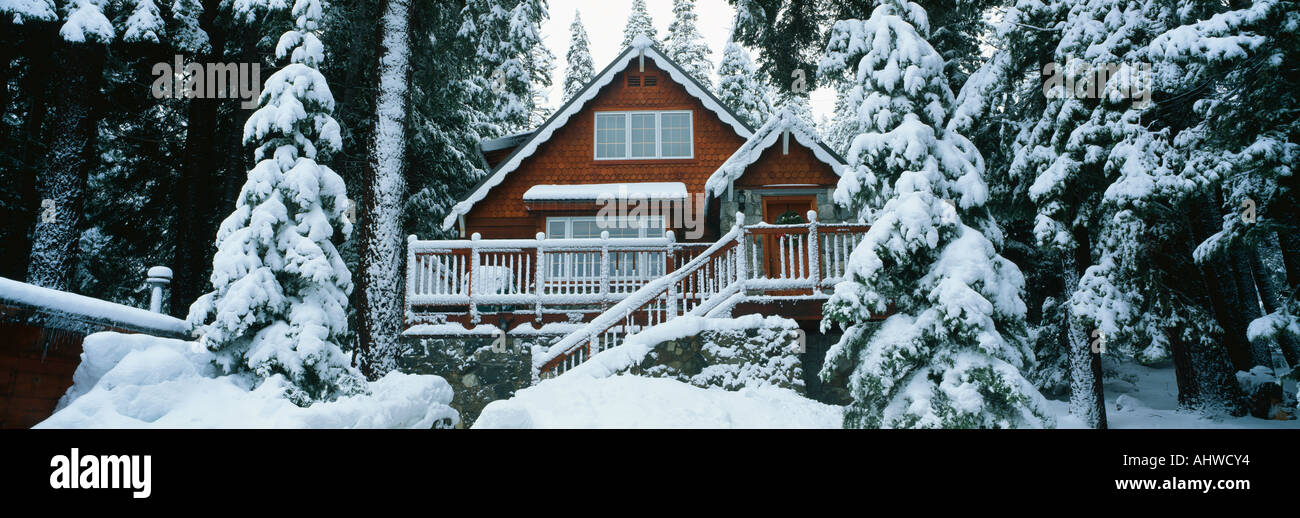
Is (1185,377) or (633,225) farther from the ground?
(633,225)

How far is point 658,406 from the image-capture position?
25.3ft

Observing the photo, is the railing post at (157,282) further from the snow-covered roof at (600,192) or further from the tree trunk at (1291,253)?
the tree trunk at (1291,253)

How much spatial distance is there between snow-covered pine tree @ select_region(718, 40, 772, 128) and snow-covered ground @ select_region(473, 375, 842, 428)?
21390mm

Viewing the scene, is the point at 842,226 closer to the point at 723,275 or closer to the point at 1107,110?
the point at 723,275

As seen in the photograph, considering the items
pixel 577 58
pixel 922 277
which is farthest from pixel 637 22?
pixel 922 277

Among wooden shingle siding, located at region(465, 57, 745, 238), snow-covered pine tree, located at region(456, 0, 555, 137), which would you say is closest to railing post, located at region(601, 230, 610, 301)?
wooden shingle siding, located at region(465, 57, 745, 238)

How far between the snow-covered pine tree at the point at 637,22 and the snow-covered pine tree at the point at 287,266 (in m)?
29.3

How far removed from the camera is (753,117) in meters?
28.9

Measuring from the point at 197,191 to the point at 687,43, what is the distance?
2322cm

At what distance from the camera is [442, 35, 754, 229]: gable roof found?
15.9m

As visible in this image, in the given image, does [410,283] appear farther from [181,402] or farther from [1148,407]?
[1148,407]

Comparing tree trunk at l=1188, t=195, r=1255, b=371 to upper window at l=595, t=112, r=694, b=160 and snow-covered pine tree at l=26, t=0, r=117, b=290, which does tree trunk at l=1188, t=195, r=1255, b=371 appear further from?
snow-covered pine tree at l=26, t=0, r=117, b=290

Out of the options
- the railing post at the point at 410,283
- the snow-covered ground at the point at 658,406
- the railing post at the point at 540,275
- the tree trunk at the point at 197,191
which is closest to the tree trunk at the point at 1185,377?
the snow-covered ground at the point at 658,406
